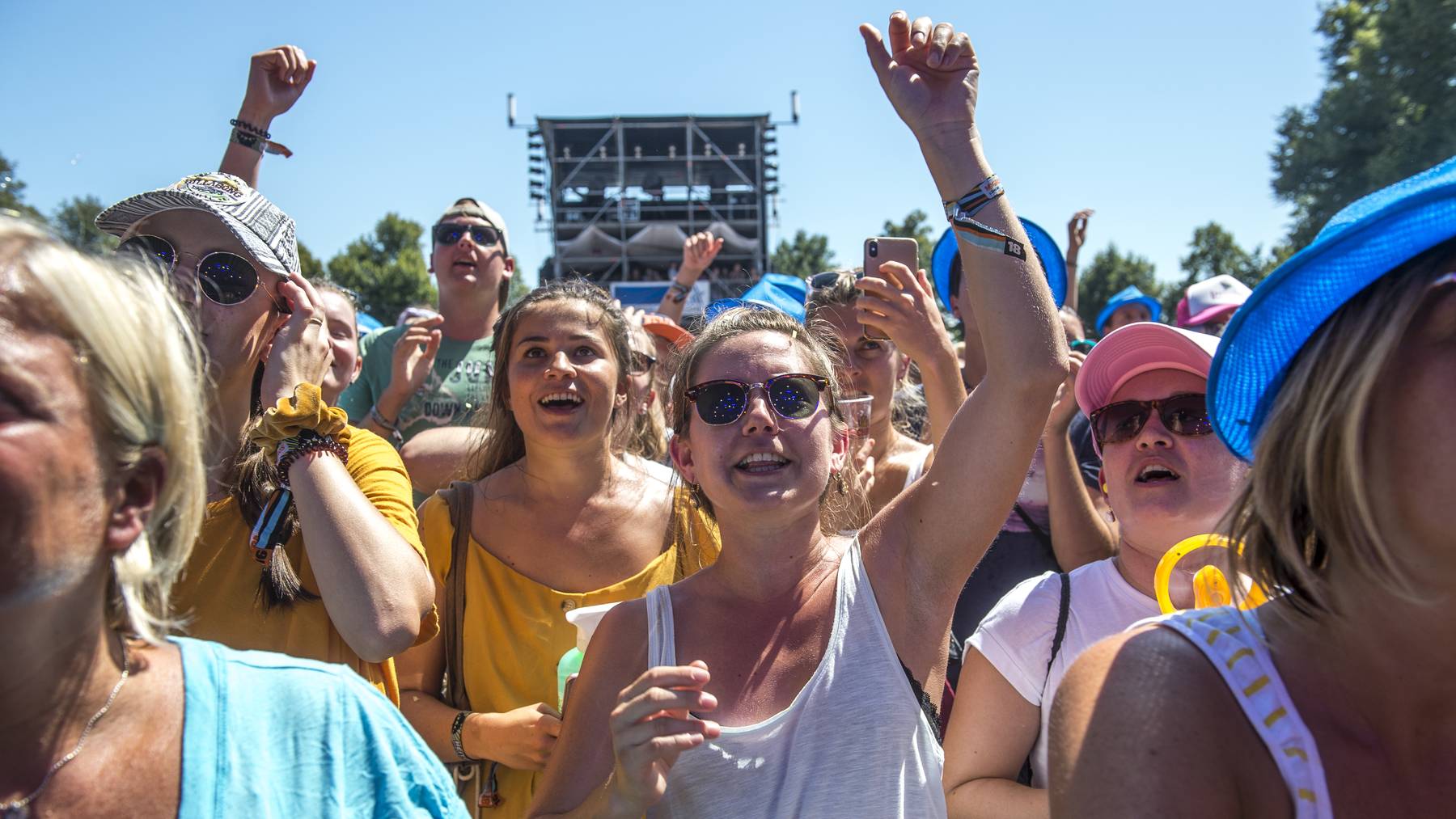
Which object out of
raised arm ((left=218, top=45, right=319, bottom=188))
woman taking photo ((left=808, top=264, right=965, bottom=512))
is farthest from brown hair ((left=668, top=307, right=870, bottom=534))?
raised arm ((left=218, top=45, right=319, bottom=188))

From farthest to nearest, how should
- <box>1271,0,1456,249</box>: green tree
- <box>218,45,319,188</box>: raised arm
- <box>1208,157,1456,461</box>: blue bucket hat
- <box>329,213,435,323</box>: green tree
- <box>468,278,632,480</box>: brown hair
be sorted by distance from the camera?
<box>329,213,435,323</box>: green tree → <box>1271,0,1456,249</box>: green tree → <box>468,278,632,480</box>: brown hair → <box>218,45,319,188</box>: raised arm → <box>1208,157,1456,461</box>: blue bucket hat

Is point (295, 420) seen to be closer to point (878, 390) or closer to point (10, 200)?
point (10, 200)

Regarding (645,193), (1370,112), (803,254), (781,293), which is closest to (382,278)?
(645,193)

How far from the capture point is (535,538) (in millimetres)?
2656

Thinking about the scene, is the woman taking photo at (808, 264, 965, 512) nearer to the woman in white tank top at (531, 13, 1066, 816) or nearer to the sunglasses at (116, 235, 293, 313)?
the woman in white tank top at (531, 13, 1066, 816)

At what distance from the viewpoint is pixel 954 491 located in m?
1.80

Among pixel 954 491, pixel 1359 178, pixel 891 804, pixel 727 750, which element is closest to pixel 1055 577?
pixel 954 491

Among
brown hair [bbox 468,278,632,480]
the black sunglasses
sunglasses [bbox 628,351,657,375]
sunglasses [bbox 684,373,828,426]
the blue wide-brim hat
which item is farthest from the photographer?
the blue wide-brim hat

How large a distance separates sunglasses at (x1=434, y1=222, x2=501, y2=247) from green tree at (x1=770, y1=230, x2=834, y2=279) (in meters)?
41.7

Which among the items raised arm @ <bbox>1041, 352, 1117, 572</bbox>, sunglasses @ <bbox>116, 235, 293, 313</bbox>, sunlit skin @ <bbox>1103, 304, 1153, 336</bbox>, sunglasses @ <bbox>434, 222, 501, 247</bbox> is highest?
sunglasses @ <bbox>434, 222, 501, 247</bbox>

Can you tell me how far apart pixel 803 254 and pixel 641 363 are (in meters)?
44.5

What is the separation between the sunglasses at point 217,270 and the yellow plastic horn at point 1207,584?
1.95 metres

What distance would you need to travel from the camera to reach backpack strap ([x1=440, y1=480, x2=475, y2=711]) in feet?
8.12

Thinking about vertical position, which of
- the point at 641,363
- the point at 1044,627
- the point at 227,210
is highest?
the point at 227,210
